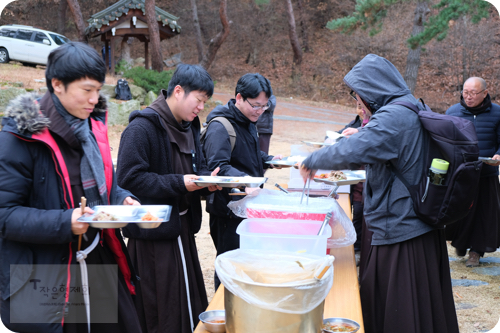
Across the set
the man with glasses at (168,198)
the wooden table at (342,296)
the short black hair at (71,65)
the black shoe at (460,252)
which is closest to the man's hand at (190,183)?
the man with glasses at (168,198)

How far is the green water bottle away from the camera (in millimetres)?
2207

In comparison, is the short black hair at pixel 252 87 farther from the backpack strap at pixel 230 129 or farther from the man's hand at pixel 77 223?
the man's hand at pixel 77 223

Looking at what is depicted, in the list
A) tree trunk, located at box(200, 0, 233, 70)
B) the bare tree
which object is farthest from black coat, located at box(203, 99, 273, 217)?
tree trunk, located at box(200, 0, 233, 70)

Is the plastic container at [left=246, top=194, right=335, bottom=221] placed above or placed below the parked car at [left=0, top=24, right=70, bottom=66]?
below

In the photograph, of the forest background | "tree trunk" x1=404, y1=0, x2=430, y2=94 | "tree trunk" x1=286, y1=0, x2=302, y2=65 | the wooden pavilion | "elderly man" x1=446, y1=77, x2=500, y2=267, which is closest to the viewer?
"elderly man" x1=446, y1=77, x2=500, y2=267

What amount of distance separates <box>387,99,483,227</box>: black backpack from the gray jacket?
0.17 ft

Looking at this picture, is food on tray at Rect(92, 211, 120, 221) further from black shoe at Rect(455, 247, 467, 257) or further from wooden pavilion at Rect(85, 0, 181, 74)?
wooden pavilion at Rect(85, 0, 181, 74)

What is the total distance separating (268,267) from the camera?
1624 mm

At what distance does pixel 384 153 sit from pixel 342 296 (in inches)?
29.1

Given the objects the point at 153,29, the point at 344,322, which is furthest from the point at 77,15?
the point at 344,322

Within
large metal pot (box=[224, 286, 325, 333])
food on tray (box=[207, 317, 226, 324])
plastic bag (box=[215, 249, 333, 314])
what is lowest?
food on tray (box=[207, 317, 226, 324])

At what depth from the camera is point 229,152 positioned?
2938mm

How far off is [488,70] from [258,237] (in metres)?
20.2

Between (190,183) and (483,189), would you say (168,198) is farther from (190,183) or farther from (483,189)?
(483,189)
